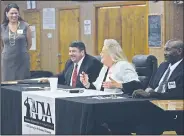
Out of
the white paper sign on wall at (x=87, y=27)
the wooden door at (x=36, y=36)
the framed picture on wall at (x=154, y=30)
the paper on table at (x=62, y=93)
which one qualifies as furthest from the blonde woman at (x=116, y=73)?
the wooden door at (x=36, y=36)

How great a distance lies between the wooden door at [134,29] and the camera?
30.7 feet

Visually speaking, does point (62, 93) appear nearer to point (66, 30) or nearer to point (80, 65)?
point (80, 65)

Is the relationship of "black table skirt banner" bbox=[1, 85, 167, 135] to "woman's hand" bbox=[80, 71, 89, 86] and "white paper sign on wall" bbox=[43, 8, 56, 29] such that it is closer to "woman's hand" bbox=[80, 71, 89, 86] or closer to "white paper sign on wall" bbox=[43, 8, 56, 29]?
"woman's hand" bbox=[80, 71, 89, 86]

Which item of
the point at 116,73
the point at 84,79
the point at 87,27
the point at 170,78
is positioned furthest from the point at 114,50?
the point at 87,27

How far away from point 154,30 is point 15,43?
3323 millimetres

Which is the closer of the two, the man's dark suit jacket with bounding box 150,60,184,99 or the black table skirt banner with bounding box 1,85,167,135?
the black table skirt banner with bounding box 1,85,167,135

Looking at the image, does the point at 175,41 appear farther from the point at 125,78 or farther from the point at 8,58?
the point at 8,58

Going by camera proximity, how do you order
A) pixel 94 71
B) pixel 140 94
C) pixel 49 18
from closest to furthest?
pixel 140 94, pixel 94 71, pixel 49 18

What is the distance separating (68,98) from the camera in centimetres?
429

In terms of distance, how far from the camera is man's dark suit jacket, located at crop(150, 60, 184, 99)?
A: 171 inches

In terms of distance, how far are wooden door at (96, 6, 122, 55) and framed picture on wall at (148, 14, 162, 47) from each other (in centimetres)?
93

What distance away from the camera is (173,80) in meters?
4.64

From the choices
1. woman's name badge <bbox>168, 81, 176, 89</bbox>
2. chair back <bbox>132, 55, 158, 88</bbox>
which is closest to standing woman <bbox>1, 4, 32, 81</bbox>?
chair back <bbox>132, 55, 158, 88</bbox>

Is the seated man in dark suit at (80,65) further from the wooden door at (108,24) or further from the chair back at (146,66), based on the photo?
the wooden door at (108,24)
